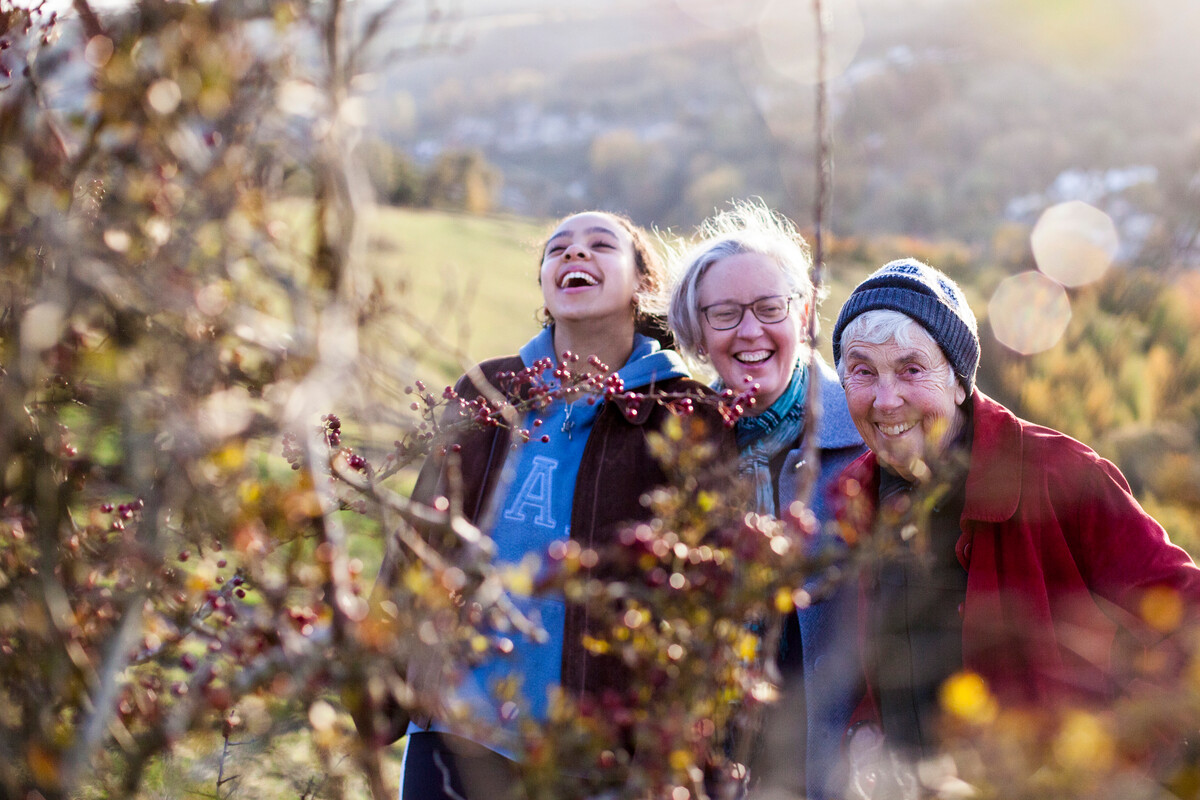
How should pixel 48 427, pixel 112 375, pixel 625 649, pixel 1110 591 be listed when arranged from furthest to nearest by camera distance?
pixel 1110 591
pixel 48 427
pixel 625 649
pixel 112 375

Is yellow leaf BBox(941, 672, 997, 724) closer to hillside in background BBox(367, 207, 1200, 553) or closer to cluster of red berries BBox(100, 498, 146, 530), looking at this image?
cluster of red berries BBox(100, 498, 146, 530)

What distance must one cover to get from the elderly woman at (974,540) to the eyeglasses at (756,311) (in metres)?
0.34

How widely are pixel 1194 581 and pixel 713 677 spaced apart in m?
1.21

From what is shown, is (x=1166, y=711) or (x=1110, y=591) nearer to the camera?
(x=1166, y=711)

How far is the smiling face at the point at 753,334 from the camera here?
8.26ft

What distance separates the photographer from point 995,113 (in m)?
62.1

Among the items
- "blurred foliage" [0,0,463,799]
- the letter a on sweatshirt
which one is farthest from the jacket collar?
"blurred foliage" [0,0,463,799]

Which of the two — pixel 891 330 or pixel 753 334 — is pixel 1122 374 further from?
pixel 891 330

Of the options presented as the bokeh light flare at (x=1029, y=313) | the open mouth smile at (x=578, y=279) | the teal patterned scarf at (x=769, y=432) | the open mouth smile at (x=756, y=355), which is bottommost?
→ the teal patterned scarf at (x=769, y=432)

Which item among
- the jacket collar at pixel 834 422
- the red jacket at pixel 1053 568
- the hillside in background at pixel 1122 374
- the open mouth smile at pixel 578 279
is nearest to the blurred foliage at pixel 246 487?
the red jacket at pixel 1053 568

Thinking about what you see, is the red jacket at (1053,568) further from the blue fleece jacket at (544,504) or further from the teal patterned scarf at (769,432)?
the blue fleece jacket at (544,504)

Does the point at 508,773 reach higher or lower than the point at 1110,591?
lower

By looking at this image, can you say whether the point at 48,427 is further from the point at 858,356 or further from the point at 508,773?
the point at 858,356

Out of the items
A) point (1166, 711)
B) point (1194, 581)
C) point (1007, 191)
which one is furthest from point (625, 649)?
point (1007, 191)
